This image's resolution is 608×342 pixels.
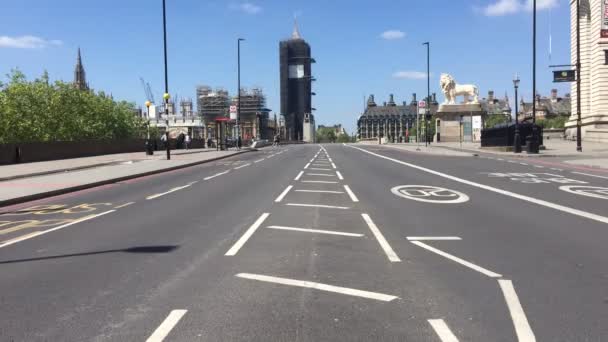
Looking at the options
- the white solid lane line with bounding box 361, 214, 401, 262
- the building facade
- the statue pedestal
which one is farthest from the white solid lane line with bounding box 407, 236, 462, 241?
the statue pedestal

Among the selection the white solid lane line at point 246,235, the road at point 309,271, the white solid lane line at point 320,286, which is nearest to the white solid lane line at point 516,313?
the road at point 309,271

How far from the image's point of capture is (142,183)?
19281 millimetres

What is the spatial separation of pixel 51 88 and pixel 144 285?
273 feet

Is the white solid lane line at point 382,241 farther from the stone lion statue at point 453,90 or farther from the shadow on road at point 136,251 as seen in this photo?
the stone lion statue at point 453,90

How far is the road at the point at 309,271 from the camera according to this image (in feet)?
14.4

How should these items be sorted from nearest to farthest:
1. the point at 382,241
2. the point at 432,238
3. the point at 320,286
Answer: the point at 320,286, the point at 382,241, the point at 432,238

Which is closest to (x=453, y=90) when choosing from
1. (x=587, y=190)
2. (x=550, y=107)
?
(x=587, y=190)

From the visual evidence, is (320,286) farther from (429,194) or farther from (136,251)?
(429,194)

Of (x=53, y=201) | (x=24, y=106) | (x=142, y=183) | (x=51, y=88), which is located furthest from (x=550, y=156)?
(x=51, y=88)

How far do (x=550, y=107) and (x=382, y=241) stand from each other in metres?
171

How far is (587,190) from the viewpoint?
47.7ft

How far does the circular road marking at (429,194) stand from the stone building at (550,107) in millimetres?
140094

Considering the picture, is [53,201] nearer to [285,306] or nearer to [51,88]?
[285,306]

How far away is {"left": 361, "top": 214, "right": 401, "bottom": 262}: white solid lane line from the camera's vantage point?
22.5 feet
